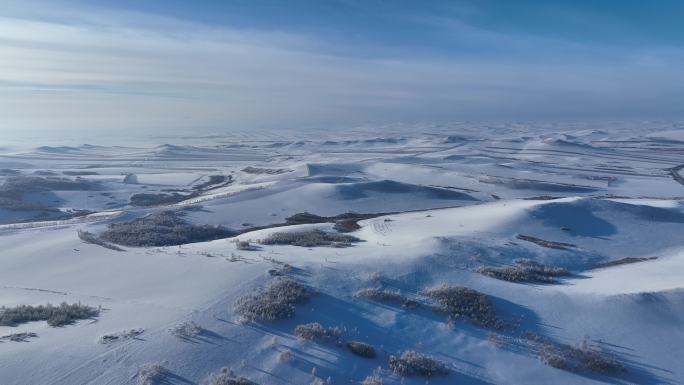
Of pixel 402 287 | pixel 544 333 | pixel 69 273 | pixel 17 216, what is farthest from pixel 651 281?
pixel 17 216

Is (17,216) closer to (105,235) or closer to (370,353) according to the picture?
(105,235)

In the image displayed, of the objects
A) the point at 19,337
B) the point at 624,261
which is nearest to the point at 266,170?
the point at 624,261

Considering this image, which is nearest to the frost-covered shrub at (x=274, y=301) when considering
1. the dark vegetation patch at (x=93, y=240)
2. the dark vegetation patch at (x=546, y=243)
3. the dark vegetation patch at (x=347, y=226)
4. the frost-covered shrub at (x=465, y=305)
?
the frost-covered shrub at (x=465, y=305)

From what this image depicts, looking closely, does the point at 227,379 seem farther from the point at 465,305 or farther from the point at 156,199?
the point at 156,199

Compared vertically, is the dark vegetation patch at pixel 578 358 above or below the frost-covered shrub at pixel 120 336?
below

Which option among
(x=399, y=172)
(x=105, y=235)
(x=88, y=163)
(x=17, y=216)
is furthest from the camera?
→ (x=88, y=163)

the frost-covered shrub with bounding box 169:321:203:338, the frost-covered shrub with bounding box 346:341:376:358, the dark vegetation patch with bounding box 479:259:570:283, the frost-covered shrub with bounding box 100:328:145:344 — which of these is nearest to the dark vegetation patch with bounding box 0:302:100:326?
the frost-covered shrub with bounding box 100:328:145:344

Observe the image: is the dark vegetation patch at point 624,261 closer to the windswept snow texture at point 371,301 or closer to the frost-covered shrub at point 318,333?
the windswept snow texture at point 371,301

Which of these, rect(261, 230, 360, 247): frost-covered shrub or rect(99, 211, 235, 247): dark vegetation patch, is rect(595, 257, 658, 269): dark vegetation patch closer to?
rect(261, 230, 360, 247): frost-covered shrub
